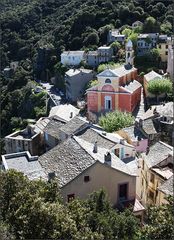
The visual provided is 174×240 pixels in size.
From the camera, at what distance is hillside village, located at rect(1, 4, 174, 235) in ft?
45.3

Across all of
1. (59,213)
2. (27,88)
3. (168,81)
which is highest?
(59,213)

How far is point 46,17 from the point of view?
62406 mm

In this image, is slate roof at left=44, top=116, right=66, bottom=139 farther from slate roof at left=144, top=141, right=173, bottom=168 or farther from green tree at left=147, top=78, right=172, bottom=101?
green tree at left=147, top=78, right=172, bottom=101

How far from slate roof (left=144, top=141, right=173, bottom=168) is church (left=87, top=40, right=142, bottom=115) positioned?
13.3 meters

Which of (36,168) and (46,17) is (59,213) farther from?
(46,17)

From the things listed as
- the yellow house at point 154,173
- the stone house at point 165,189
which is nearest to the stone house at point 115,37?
the yellow house at point 154,173

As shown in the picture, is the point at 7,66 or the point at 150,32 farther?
the point at 7,66

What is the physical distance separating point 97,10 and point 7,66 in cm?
1280

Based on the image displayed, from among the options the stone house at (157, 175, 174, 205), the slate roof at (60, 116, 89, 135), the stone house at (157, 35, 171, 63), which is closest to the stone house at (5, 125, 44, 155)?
the slate roof at (60, 116, 89, 135)

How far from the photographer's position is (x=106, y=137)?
18016mm

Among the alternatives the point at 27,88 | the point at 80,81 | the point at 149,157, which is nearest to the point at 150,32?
the point at 80,81

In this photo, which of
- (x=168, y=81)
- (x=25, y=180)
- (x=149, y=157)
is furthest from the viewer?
(x=168, y=81)

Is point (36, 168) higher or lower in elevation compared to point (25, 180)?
lower

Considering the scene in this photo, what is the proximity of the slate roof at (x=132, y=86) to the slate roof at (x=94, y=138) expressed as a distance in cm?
1145
